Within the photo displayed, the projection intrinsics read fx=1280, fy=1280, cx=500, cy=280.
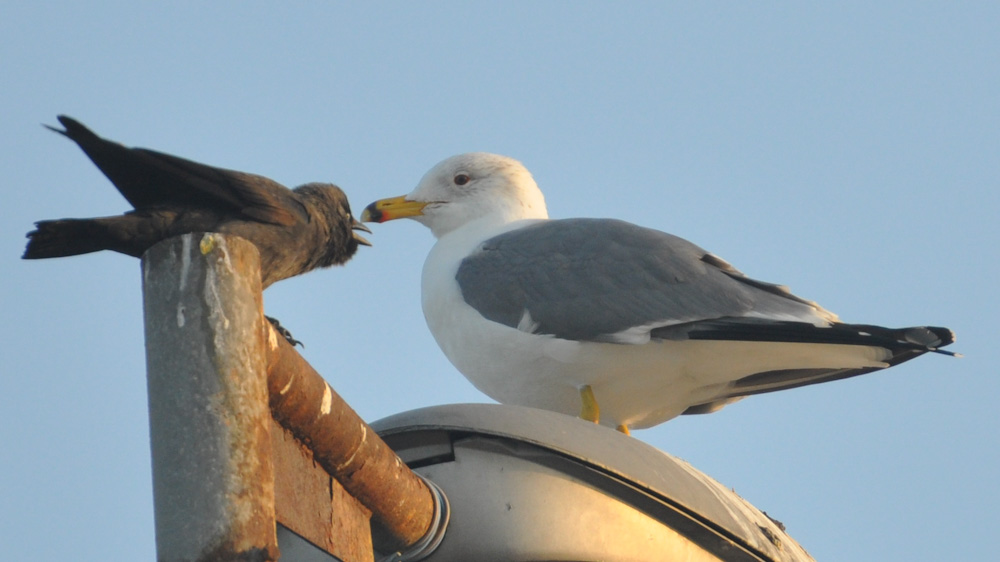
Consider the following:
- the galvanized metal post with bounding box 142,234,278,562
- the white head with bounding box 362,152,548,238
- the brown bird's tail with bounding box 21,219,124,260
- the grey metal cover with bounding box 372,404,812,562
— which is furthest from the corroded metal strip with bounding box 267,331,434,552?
the white head with bounding box 362,152,548,238

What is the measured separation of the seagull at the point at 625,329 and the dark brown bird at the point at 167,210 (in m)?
1.58

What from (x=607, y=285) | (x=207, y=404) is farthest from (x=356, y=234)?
(x=207, y=404)

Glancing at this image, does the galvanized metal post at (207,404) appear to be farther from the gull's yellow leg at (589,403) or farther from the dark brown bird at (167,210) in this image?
the gull's yellow leg at (589,403)

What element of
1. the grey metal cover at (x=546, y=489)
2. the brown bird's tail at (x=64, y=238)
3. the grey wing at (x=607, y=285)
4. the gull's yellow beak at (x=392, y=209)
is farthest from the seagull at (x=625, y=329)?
the brown bird's tail at (x=64, y=238)

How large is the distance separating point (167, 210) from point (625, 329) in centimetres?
250

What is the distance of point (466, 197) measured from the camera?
7.08 m

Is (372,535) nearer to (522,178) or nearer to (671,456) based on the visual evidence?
(671,456)

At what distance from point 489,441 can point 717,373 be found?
2.80m

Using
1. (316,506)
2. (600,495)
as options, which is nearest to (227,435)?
(316,506)

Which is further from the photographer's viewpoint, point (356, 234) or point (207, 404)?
point (356, 234)

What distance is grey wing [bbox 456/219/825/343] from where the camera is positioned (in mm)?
5695

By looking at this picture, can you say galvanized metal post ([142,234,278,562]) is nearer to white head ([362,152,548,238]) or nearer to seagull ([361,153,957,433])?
seagull ([361,153,957,433])

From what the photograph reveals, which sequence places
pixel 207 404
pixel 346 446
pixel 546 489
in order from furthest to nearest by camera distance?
1. pixel 546 489
2. pixel 346 446
3. pixel 207 404

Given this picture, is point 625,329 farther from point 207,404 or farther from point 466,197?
point 207,404
